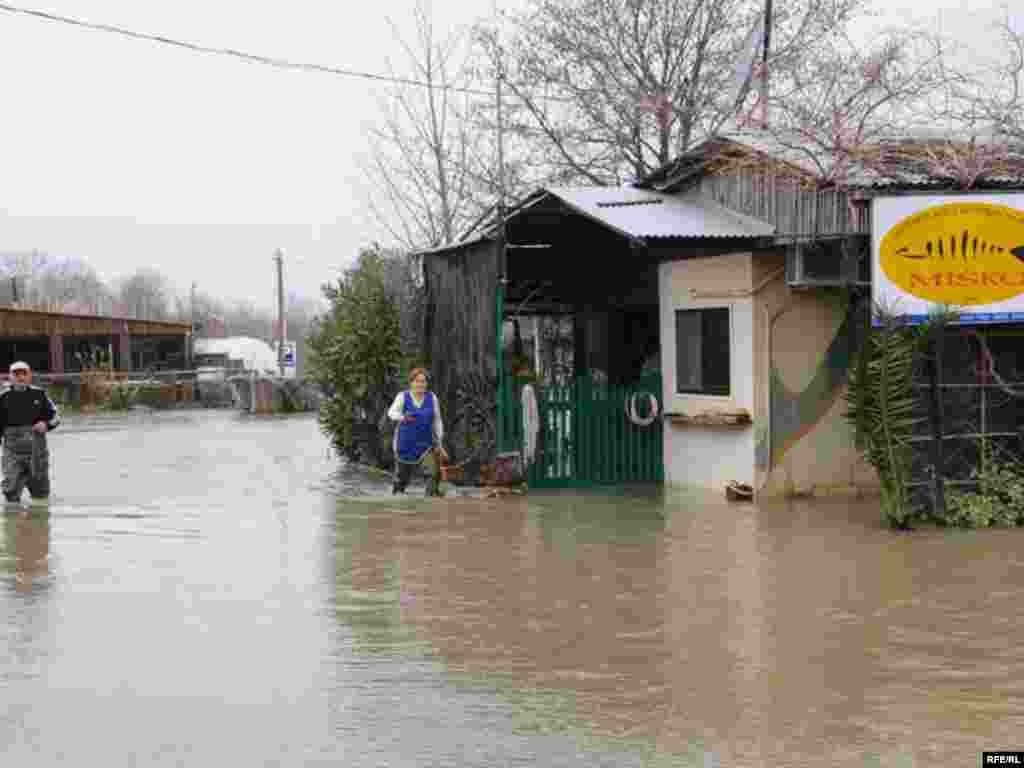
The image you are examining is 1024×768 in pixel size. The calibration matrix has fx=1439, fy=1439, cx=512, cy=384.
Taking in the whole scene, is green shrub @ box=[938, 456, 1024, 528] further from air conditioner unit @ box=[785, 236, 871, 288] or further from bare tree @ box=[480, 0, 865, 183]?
bare tree @ box=[480, 0, 865, 183]

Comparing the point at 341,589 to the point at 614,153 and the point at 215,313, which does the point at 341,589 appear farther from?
the point at 215,313

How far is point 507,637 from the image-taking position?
8516 millimetres

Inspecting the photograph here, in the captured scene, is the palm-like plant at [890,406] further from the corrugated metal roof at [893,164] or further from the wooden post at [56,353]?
the wooden post at [56,353]

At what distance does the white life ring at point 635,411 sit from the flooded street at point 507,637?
2261 millimetres

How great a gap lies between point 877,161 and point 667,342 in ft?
12.0

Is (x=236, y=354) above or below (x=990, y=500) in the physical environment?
above

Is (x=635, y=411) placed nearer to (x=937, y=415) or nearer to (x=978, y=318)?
(x=937, y=415)

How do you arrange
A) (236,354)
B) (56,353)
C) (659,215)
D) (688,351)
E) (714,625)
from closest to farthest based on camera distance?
(714,625) → (659,215) → (688,351) → (56,353) → (236,354)

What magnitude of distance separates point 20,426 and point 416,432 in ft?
13.6

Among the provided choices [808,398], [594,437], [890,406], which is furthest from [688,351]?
[890,406]

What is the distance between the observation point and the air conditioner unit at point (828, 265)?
46.6ft

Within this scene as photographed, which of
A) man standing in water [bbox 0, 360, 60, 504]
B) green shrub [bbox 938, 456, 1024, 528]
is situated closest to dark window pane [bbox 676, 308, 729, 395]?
green shrub [bbox 938, 456, 1024, 528]

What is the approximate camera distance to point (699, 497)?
50.9 ft

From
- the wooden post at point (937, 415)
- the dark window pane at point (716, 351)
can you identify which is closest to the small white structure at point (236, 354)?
the dark window pane at point (716, 351)
